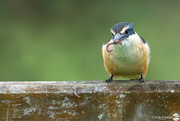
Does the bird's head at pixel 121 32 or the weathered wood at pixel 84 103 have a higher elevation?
the bird's head at pixel 121 32

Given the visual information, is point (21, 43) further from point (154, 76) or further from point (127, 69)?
point (127, 69)

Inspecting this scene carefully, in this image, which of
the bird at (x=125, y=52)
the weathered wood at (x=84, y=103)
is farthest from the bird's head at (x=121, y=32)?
the weathered wood at (x=84, y=103)

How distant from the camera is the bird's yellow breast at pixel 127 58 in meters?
3.13

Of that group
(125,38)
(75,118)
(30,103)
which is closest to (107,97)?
(75,118)

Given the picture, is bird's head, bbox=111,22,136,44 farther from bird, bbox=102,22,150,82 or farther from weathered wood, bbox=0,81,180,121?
weathered wood, bbox=0,81,180,121

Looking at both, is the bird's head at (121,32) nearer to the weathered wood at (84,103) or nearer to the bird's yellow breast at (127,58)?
the bird's yellow breast at (127,58)

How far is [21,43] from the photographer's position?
6.18m

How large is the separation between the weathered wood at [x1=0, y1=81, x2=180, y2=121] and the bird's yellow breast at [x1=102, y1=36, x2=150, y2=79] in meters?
0.70

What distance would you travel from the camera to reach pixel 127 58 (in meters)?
3.17

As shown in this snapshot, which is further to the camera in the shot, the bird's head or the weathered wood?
the bird's head

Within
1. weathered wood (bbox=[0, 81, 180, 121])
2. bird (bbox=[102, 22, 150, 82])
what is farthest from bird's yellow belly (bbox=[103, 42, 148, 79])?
weathered wood (bbox=[0, 81, 180, 121])

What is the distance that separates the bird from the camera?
311 centimetres

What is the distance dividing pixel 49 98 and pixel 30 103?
115mm

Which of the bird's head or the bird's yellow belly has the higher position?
the bird's head
